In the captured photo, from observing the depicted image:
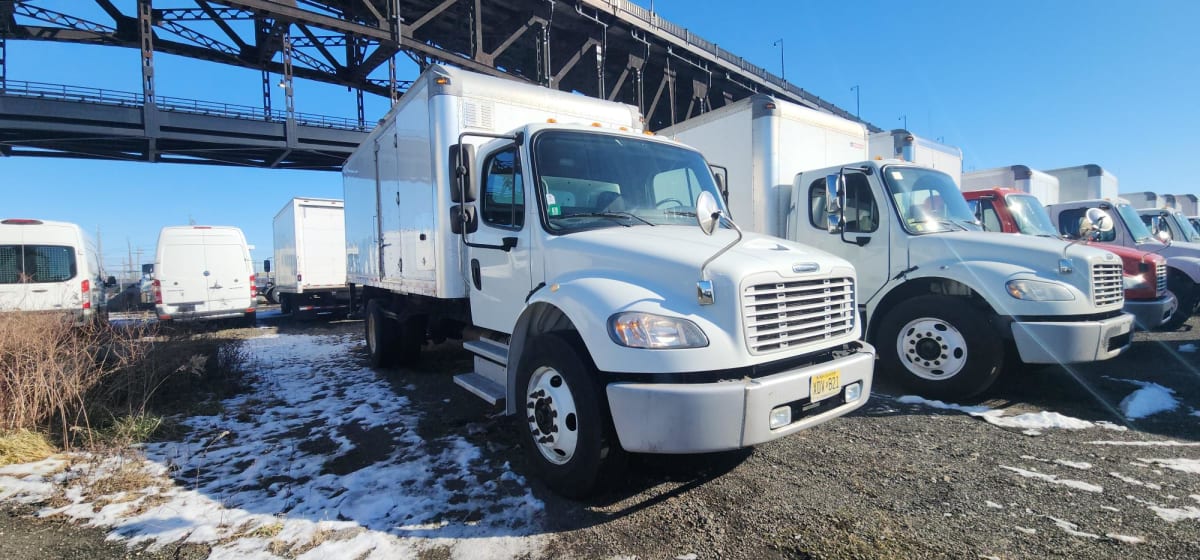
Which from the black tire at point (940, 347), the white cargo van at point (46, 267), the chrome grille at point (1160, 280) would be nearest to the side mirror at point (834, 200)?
the black tire at point (940, 347)

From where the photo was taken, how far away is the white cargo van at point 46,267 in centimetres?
912

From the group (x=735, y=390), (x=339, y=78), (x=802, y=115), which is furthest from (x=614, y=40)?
(x=735, y=390)

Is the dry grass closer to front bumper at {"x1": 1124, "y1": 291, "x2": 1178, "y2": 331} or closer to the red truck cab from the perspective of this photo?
the red truck cab

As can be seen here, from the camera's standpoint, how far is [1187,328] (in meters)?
8.95

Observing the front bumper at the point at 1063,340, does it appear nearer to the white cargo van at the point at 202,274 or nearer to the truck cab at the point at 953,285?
the truck cab at the point at 953,285

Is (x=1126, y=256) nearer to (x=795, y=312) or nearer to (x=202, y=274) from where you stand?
(x=795, y=312)

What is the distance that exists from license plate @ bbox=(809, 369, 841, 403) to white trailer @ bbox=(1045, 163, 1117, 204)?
17.2 meters

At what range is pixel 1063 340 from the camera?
4.56 m

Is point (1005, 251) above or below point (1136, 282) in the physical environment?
above

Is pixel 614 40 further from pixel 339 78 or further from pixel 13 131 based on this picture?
pixel 13 131

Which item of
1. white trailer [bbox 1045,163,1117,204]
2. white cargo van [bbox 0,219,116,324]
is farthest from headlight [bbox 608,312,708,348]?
white trailer [bbox 1045,163,1117,204]

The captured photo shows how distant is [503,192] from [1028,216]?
7.11 metres

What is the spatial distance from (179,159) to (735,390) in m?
34.5

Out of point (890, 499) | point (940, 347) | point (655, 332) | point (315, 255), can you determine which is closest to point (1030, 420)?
point (940, 347)
